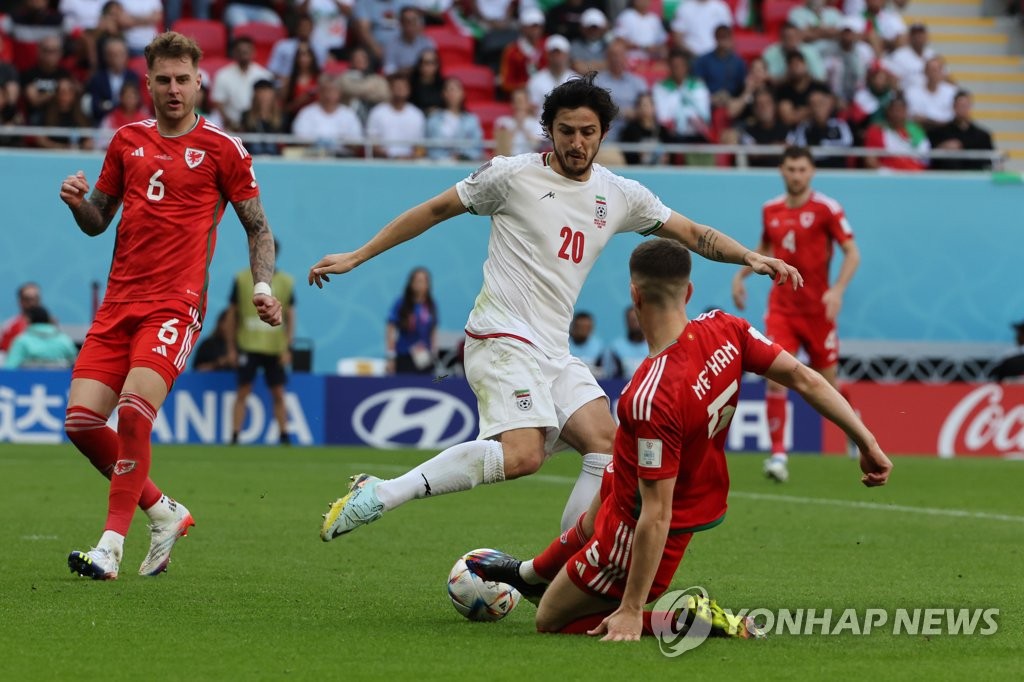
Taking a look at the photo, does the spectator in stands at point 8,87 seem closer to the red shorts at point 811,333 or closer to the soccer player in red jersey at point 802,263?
the soccer player in red jersey at point 802,263

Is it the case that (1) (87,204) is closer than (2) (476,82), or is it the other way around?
(1) (87,204)

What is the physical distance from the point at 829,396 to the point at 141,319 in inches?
142

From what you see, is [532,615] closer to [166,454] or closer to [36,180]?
[166,454]

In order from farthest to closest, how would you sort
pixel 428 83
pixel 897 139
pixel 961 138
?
pixel 897 139
pixel 961 138
pixel 428 83

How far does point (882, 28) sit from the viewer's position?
997 inches

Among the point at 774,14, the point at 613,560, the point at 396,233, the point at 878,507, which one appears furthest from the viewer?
the point at 774,14

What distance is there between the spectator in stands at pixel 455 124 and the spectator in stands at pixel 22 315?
206 inches

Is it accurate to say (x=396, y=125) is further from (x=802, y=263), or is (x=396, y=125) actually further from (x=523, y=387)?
(x=523, y=387)

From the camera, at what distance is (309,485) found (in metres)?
14.0

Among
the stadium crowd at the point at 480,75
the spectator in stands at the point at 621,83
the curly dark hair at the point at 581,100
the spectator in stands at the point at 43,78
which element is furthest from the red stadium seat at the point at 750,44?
the curly dark hair at the point at 581,100

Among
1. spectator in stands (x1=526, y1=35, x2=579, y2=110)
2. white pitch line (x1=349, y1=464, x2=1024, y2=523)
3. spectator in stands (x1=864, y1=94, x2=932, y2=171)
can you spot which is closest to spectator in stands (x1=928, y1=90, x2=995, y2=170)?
spectator in stands (x1=864, y1=94, x2=932, y2=171)

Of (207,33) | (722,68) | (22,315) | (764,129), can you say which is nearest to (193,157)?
(22,315)

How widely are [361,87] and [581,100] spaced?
570 inches

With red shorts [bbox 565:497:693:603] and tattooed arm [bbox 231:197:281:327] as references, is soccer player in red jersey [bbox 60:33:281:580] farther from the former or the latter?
red shorts [bbox 565:497:693:603]
